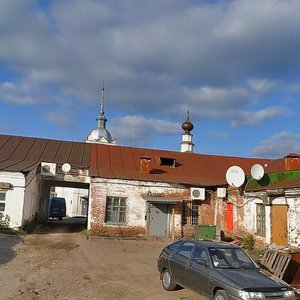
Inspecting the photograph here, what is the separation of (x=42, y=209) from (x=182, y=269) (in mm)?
24136

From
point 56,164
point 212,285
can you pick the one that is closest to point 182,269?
point 212,285

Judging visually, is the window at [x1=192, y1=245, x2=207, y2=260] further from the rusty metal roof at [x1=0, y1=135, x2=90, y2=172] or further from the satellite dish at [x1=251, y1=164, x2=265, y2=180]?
the rusty metal roof at [x1=0, y1=135, x2=90, y2=172]

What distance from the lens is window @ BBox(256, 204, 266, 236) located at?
18280mm

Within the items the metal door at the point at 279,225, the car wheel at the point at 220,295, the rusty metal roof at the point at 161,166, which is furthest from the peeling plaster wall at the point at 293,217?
the car wheel at the point at 220,295

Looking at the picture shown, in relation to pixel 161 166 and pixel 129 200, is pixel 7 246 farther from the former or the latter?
pixel 161 166

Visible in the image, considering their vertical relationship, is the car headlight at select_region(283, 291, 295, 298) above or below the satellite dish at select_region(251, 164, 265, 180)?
below

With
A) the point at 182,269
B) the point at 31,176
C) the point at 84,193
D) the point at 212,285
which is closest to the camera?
the point at 212,285

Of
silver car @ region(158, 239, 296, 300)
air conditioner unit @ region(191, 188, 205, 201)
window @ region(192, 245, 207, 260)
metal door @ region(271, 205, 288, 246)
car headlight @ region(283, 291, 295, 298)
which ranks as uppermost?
air conditioner unit @ region(191, 188, 205, 201)

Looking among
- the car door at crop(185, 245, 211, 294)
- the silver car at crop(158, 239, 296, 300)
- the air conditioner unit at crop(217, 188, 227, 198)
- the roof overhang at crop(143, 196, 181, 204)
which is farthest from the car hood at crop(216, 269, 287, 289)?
the air conditioner unit at crop(217, 188, 227, 198)

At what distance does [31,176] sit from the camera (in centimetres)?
2242

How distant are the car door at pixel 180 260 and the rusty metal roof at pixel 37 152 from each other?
13.8 meters

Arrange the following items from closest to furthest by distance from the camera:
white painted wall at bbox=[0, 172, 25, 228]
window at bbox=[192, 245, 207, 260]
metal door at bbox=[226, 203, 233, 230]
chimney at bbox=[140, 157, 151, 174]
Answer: window at bbox=[192, 245, 207, 260], white painted wall at bbox=[0, 172, 25, 228], metal door at bbox=[226, 203, 233, 230], chimney at bbox=[140, 157, 151, 174]

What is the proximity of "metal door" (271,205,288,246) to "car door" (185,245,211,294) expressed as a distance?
8.42m

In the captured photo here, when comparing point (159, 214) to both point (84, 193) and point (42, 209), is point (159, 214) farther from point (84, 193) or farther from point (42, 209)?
point (84, 193)
